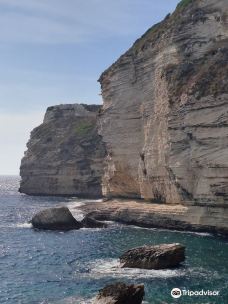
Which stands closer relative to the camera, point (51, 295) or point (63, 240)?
point (51, 295)

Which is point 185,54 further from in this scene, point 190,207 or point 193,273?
point 193,273

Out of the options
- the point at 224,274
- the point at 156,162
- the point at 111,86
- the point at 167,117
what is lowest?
the point at 224,274

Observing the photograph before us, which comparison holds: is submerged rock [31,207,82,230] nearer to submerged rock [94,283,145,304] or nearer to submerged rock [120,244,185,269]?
submerged rock [120,244,185,269]

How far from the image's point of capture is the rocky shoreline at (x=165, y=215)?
5612 centimetres

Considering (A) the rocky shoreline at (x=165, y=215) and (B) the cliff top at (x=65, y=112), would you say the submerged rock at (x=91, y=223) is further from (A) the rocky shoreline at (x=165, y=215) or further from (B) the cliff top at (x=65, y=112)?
(B) the cliff top at (x=65, y=112)

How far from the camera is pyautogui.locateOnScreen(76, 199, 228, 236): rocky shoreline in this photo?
56.1 m

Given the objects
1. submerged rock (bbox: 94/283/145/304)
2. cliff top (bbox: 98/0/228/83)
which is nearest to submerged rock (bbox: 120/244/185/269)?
submerged rock (bbox: 94/283/145/304)

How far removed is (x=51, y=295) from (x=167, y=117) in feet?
119

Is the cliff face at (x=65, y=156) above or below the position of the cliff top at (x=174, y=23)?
below

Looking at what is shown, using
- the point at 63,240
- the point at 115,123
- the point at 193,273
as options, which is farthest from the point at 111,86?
the point at 193,273

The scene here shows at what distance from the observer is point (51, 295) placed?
34688mm

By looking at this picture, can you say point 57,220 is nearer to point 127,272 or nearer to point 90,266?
point 90,266

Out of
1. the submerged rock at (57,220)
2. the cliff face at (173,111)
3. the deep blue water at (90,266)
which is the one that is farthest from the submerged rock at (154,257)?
the submerged rock at (57,220)

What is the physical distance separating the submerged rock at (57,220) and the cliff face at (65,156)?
178 feet
